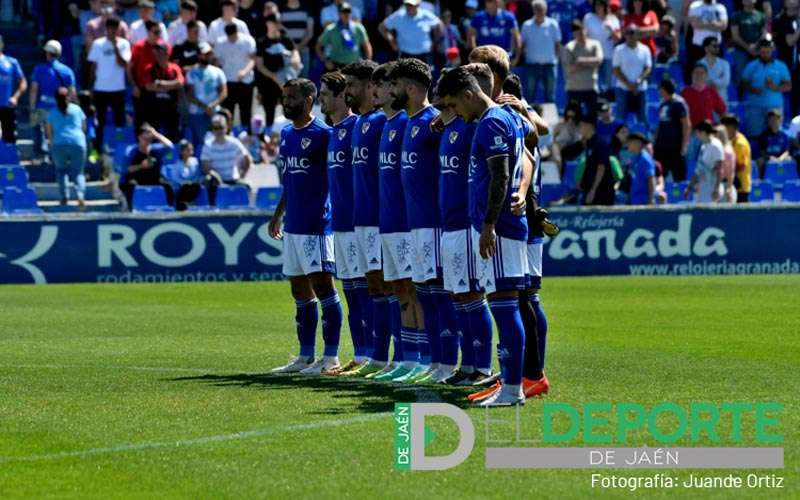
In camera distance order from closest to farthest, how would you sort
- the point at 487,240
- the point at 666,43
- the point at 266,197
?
the point at 487,240 → the point at 266,197 → the point at 666,43

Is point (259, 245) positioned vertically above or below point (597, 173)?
below

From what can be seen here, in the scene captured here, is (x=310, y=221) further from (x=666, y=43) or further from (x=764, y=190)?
(x=666, y=43)

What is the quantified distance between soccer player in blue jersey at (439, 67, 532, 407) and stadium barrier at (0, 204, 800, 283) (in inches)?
532

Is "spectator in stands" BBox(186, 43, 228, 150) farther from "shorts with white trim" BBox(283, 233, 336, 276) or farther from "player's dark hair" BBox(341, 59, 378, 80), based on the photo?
"player's dark hair" BBox(341, 59, 378, 80)

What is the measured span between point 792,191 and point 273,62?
357 inches

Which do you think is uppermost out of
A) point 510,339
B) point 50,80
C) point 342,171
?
point 50,80

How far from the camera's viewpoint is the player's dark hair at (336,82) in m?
12.7

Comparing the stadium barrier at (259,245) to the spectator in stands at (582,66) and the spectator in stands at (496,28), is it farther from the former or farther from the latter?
the spectator in stands at (496,28)

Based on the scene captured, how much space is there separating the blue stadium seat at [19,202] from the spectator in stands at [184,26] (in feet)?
12.4

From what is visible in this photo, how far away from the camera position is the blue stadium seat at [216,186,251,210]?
25344mm

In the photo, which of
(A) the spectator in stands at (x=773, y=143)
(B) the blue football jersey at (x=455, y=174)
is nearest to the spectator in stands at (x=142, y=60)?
(A) the spectator in stands at (x=773, y=143)

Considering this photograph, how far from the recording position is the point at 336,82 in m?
12.8

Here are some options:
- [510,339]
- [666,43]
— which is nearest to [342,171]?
[510,339]

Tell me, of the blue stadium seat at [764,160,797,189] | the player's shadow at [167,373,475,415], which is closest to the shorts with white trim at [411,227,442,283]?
the player's shadow at [167,373,475,415]
